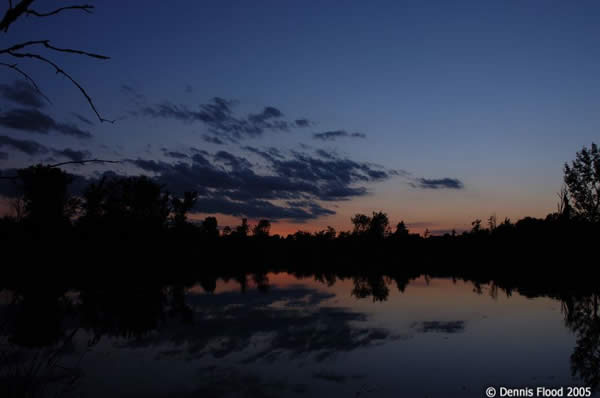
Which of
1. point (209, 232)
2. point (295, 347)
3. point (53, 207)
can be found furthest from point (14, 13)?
point (209, 232)

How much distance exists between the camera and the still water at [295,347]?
1062cm

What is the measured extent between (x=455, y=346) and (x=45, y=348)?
14460 millimetres

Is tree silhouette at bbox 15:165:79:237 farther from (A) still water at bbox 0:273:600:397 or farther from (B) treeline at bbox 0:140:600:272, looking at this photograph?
(A) still water at bbox 0:273:600:397

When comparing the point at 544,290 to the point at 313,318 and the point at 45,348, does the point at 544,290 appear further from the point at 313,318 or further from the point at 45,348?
the point at 45,348

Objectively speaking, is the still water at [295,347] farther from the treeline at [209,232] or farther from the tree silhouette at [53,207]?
the tree silhouette at [53,207]

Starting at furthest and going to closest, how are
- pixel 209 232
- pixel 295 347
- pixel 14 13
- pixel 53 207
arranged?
1. pixel 209 232
2. pixel 53 207
3. pixel 295 347
4. pixel 14 13

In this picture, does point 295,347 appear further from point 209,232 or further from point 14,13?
point 209,232

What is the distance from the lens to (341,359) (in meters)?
13.1

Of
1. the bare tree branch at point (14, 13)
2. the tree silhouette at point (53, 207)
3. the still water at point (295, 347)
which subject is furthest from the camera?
the tree silhouette at point (53, 207)

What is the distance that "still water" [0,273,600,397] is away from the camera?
1062 cm

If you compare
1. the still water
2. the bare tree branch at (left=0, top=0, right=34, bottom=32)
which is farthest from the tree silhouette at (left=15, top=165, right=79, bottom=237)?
the bare tree branch at (left=0, top=0, right=34, bottom=32)

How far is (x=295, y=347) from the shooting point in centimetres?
1462

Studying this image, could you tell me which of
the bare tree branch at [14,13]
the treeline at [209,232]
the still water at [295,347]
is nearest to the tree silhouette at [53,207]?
the treeline at [209,232]

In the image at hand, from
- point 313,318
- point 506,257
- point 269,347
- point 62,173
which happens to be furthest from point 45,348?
point 506,257
